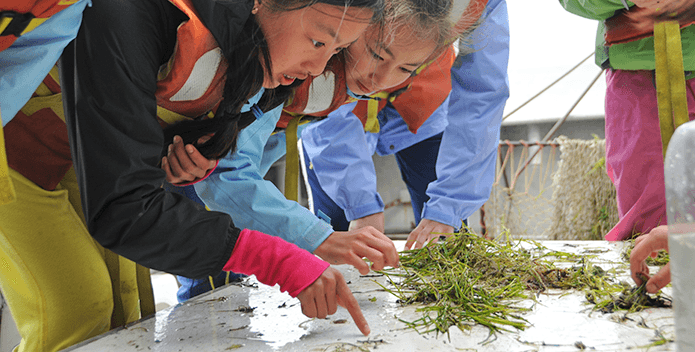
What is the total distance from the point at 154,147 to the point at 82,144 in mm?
77

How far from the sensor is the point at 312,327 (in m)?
0.57

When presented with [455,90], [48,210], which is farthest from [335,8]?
[455,90]

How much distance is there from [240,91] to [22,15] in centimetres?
27

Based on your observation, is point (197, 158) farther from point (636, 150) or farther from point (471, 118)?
point (636, 150)

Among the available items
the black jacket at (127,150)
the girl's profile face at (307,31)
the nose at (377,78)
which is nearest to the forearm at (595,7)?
the nose at (377,78)

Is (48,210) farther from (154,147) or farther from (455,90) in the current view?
(455,90)

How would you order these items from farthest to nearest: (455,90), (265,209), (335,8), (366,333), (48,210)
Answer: (455,90), (265,209), (48,210), (335,8), (366,333)

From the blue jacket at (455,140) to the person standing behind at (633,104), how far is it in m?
0.23

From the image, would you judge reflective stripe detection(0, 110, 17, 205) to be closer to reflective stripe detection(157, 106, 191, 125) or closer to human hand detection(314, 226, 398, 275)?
reflective stripe detection(157, 106, 191, 125)

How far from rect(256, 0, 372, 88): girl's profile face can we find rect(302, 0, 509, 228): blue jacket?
60 centimetres

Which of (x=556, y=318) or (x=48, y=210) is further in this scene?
Result: (x=48, y=210)

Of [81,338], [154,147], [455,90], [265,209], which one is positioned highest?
[455,90]

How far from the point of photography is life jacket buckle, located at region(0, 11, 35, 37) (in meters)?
0.46

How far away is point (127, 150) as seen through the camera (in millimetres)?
533
